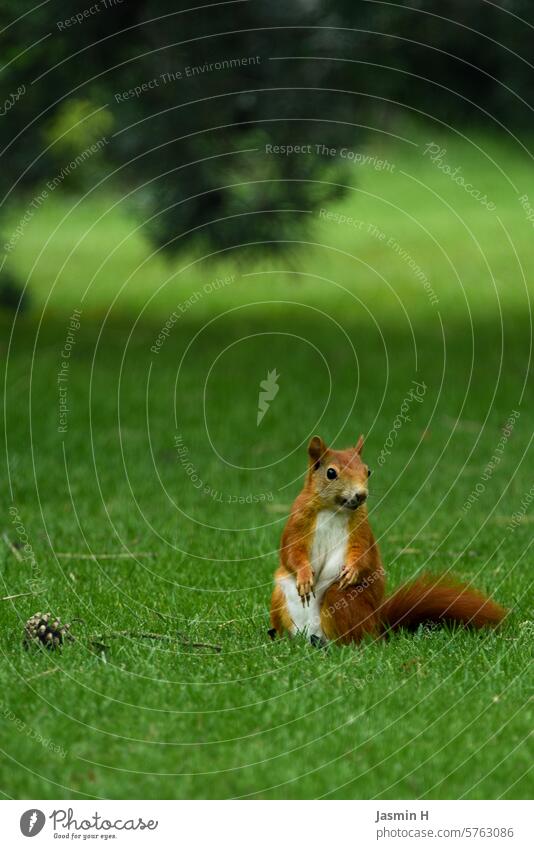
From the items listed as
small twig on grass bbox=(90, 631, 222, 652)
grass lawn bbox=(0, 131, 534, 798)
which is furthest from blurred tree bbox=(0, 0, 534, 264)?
small twig on grass bbox=(90, 631, 222, 652)

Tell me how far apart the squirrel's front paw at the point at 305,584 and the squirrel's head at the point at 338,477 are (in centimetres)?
24

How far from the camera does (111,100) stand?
38.2 ft

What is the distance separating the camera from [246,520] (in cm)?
805

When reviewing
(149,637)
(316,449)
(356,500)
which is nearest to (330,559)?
(356,500)

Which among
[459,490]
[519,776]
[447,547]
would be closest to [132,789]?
[519,776]

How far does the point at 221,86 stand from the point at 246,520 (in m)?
4.63

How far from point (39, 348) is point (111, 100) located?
8.20 feet

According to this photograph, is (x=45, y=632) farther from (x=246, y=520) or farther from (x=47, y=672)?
(x=246, y=520)

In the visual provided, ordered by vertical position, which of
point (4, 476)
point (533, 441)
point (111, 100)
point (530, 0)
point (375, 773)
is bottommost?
point (4, 476)

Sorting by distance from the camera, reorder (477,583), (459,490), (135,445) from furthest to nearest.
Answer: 1. (135,445)
2. (459,490)
3. (477,583)

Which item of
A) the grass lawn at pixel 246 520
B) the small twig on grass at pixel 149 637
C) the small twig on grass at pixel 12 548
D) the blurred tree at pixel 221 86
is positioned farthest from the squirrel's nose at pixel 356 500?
the blurred tree at pixel 221 86

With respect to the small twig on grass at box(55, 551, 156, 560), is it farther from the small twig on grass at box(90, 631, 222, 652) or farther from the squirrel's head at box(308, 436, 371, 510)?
the squirrel's head at box(308, 436, 371, 510)

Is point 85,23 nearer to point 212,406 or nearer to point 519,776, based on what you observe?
point 212,406

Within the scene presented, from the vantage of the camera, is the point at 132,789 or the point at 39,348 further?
the point at 39,348
